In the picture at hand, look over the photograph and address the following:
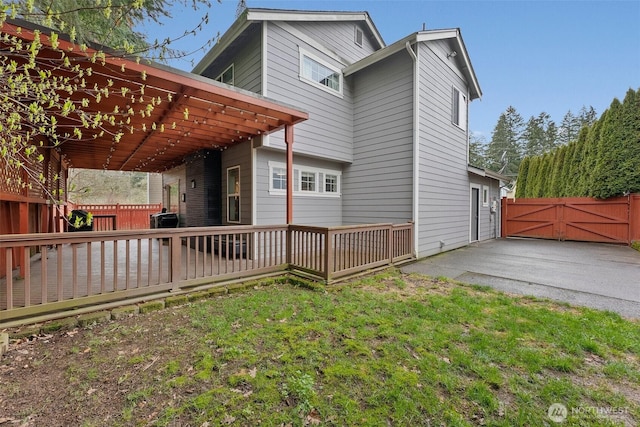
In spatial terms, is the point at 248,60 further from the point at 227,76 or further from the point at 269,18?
the point at 227,76

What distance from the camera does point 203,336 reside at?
302cm

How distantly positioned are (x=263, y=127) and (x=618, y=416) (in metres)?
5.99

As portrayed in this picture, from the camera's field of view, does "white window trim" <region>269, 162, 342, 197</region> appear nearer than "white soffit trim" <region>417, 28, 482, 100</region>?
Yes

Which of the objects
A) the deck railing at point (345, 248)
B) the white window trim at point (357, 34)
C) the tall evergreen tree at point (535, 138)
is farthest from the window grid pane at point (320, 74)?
the tall evergreen tree at point (535, 138)

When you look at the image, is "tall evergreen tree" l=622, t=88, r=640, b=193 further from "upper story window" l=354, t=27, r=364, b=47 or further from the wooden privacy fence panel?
"upper story window" l=354, t=27, r=364, b=47

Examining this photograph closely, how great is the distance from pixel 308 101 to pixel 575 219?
1198cm

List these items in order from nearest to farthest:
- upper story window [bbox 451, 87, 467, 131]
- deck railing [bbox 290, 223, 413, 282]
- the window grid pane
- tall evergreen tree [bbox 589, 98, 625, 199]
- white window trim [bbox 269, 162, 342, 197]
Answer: deck railing [bbox 290, 223, 413, 282], white window trim [bbox 269, 162, 342, 197], the window grid pane, upper story window [bbox 451, 87, 467, 131], tall evergreen tree [bbox 589, 98, 625, 199]

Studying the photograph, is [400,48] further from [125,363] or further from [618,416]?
[125,363]

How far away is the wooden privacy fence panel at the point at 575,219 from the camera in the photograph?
9820 mm

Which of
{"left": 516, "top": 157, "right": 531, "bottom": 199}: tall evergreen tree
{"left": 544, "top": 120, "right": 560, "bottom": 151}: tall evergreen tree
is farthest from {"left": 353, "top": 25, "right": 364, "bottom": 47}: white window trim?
{"left": 544, "top": 120, "right": 560, "bottom": 151}: tall evergreen tree

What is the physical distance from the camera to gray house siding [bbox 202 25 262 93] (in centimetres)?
625

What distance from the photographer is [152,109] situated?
315 centimetres

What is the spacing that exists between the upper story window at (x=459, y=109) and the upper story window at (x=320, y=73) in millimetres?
3926

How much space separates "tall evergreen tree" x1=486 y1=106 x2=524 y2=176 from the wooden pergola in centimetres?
3675
